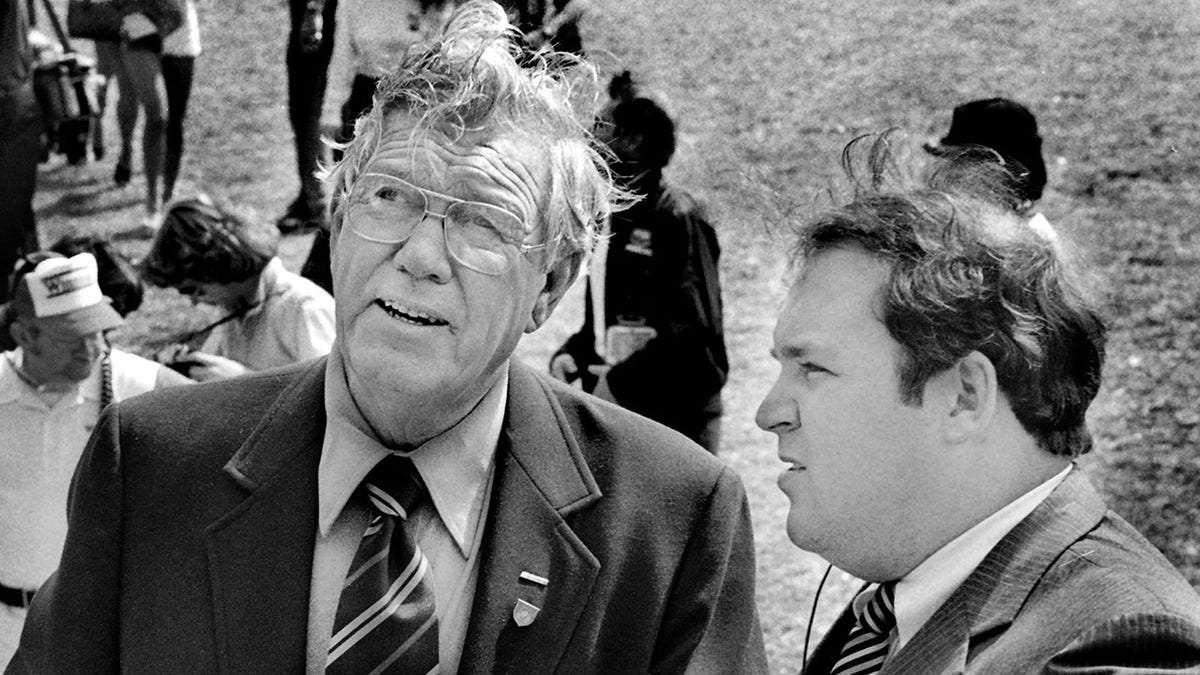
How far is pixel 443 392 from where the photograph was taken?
7.72ft

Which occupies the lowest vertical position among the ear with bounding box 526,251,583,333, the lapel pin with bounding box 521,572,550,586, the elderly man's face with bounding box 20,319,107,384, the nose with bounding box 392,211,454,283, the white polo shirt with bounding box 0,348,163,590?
the white polo shirt with bounding box 0,348,163,590

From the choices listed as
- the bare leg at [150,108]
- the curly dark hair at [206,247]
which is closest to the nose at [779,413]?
the curly dark hair at [206,247]

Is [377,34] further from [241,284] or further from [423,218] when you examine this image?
[423,218]

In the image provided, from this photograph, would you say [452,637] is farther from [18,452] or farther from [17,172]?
[17,172]

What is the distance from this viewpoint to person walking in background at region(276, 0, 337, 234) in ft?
27.8

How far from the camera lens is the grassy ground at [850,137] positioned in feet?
22.7

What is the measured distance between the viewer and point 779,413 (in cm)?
227

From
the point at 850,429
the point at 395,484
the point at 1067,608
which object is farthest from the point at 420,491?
the point at 1067,608

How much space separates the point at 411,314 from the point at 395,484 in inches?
10.8

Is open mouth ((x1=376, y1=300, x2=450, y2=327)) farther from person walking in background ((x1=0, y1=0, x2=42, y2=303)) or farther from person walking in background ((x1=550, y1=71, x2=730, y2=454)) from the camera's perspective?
person walking in background ((x1=0, y1=0, x2=42, y2=303))

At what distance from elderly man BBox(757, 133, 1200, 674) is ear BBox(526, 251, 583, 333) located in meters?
0.45

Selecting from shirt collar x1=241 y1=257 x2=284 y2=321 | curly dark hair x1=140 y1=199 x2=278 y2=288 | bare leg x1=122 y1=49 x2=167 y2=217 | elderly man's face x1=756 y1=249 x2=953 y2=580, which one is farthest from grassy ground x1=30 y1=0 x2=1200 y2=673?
elderly man's face x1=756 y1=249 x2=953 y2=580

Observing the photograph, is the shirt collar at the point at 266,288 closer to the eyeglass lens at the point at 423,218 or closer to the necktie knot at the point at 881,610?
the eyeglass lens at the point at 423,218

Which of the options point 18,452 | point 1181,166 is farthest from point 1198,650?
point 1181,166
